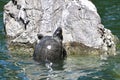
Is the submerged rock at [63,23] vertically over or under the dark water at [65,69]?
over

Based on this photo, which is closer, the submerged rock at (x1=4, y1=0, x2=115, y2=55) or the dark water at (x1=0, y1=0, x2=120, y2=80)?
the dark water at (x1=0, y1=0, x2=120, y2=80)

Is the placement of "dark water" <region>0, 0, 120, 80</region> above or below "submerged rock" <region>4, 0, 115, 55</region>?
below

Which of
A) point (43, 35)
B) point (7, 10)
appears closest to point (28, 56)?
point (43, 35)

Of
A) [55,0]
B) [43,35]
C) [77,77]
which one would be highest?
[55,0]

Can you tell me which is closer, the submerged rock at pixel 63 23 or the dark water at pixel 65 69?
the dark water at pixel 65 69

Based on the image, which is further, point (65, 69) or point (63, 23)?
point (63, 23)

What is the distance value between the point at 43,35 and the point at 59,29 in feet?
2.01

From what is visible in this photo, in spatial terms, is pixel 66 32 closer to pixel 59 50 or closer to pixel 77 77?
pixel 59 50

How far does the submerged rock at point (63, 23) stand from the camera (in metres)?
12.8

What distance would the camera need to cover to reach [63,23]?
13164 mm

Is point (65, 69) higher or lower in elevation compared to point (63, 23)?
lower

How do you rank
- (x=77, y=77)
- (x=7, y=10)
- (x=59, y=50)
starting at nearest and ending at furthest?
(x=77, y=77), (x=59, y=50), (x=7, y=10)

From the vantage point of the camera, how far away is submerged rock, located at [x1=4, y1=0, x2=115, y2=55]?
12820 millimetres

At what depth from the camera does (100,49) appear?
12680 mm
